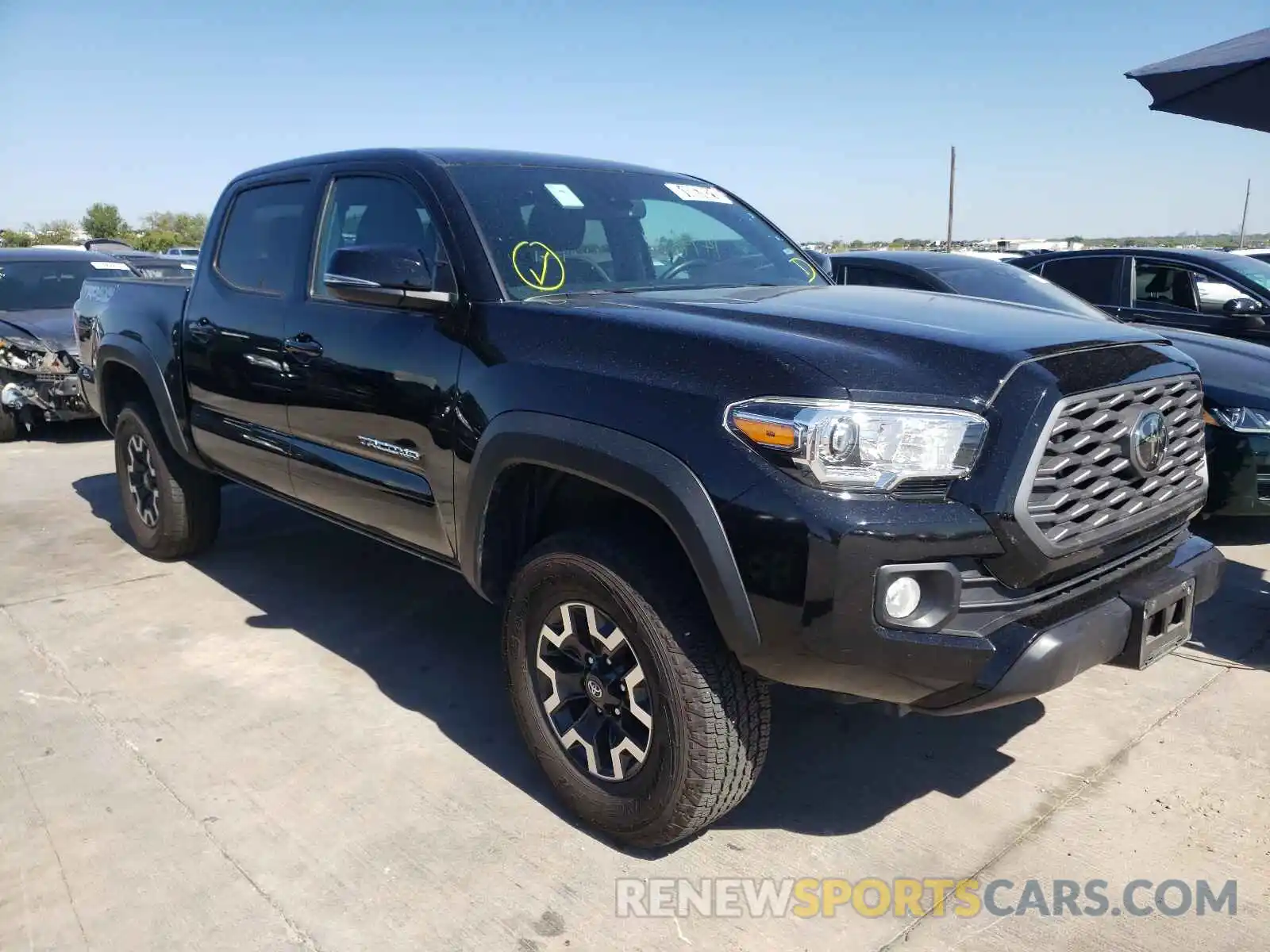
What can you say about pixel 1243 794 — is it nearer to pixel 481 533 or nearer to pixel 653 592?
pixel 653 592

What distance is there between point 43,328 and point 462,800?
7.67 metres

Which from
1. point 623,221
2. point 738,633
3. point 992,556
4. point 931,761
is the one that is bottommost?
point 931,761

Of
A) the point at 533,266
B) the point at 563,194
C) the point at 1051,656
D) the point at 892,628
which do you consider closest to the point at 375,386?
the point at 533,266

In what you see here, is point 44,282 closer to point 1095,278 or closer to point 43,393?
point 43,393

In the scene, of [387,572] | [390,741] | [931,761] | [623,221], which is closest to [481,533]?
[390,741]

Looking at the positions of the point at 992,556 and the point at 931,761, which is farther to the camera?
the point at 931,761

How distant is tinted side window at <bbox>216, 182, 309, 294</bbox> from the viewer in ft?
13.3

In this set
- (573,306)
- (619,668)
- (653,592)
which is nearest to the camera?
(653,592)

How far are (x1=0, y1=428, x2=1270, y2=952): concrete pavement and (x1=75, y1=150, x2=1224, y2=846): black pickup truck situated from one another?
32 cm

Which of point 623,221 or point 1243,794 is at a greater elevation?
point 623,221

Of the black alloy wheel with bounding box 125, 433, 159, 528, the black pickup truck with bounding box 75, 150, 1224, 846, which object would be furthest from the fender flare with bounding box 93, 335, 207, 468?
the black pickup truck with bounding box 75, 150, 1224, 846

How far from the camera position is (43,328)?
8.79m

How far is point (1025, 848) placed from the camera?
9.26 ft

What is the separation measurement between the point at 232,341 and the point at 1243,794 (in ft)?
13.1
